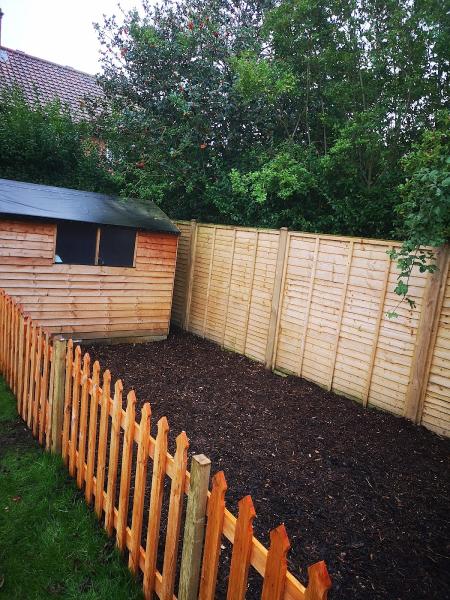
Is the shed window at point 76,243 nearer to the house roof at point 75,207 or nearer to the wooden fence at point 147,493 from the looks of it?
→ the house roof at point 75,207

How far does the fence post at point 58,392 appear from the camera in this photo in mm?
3666

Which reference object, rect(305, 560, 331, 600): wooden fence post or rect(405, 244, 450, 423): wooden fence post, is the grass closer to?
rect(305, 560, 331, 600): wooden fence post

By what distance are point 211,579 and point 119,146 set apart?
11058 millimetres

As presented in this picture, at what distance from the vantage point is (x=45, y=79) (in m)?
15.8

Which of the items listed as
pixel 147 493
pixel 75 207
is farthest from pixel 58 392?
pixel 75 207

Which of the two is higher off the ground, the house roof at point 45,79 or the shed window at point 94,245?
the house roof at point 45,79

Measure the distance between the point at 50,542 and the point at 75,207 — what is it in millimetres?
6479

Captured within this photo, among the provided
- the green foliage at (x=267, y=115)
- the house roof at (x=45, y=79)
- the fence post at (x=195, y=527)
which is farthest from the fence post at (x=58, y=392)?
the house roof at (x=45, y=79)

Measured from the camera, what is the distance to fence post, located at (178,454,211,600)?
201 cm

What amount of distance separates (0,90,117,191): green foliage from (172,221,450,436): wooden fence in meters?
4.77

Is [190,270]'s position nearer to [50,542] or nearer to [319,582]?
[50,542]

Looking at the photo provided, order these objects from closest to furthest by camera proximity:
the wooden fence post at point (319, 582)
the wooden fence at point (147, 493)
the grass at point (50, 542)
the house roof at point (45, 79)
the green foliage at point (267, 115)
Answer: the wooden fence post at point (319, 582), the wooden fence at point (147, 493), the grass at point (50, 542), the green foliage at point (267, 115), the house roof at point (45, 79)

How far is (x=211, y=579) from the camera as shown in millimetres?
2004

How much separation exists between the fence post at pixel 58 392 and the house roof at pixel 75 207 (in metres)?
4.30
